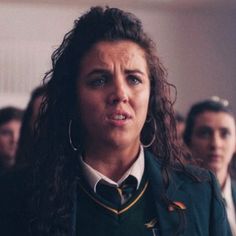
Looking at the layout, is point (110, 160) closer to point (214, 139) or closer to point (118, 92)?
point (118, 92)

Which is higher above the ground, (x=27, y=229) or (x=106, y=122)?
(x=106, y=122)

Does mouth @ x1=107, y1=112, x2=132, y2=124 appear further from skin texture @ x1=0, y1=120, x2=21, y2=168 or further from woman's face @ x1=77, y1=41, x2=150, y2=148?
skin texture @ x1=0, y1=120, x2=21, y2=168

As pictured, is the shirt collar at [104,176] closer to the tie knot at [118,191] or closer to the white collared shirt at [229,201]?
the tie knot at [118,191]

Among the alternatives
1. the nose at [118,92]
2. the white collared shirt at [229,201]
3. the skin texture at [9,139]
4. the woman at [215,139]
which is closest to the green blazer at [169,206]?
the nose at [118,92]

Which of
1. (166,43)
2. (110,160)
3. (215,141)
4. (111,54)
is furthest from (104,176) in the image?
(166,43)

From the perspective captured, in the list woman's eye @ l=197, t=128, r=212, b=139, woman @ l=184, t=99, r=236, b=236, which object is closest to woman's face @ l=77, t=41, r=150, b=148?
woman @ l=184, t=99, r=236, b=236

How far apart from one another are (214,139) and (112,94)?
141 cm

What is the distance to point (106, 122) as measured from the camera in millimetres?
1268

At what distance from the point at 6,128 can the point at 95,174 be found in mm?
1650

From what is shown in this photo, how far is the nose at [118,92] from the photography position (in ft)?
4.14

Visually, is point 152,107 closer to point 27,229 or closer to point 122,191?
point 122,191

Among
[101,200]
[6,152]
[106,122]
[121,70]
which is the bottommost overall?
[6,152]

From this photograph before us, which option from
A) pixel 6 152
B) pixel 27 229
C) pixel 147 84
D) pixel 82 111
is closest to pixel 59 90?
pixel 82 111

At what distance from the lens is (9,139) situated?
2.84 metres
